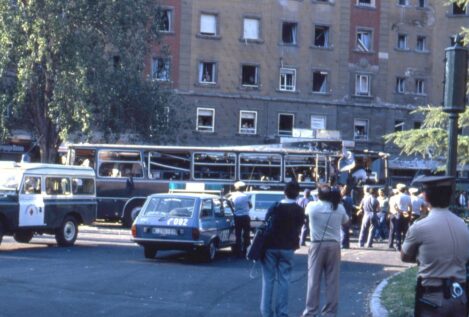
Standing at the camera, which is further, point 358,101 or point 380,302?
point 358,101

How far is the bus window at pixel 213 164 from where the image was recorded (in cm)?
3506

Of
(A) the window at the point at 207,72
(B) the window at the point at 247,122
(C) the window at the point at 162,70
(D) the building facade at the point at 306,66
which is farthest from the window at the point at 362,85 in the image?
(C) the window at the point at 162,70

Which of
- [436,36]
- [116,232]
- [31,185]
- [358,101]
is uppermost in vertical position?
[436,36]

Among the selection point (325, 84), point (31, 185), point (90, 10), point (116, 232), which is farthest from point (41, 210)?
point (325, 84)

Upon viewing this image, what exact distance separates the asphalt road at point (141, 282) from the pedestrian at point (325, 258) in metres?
1.35

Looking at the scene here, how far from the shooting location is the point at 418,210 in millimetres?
26625

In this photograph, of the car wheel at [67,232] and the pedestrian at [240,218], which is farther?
the car wheel at [67,232]

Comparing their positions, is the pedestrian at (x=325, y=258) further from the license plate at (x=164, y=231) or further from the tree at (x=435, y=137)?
the tree at (x=435, y=137)

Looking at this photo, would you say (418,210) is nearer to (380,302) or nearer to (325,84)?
(380,302)

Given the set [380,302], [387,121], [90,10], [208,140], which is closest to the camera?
[380,302]

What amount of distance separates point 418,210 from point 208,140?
24952 millimetres

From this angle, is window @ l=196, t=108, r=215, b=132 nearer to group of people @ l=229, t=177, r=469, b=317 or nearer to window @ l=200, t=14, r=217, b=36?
window @ l=200, t=14, r=217, b=36

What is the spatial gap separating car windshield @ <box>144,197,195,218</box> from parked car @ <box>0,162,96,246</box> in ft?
11.8

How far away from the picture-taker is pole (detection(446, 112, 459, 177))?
10711 mm
